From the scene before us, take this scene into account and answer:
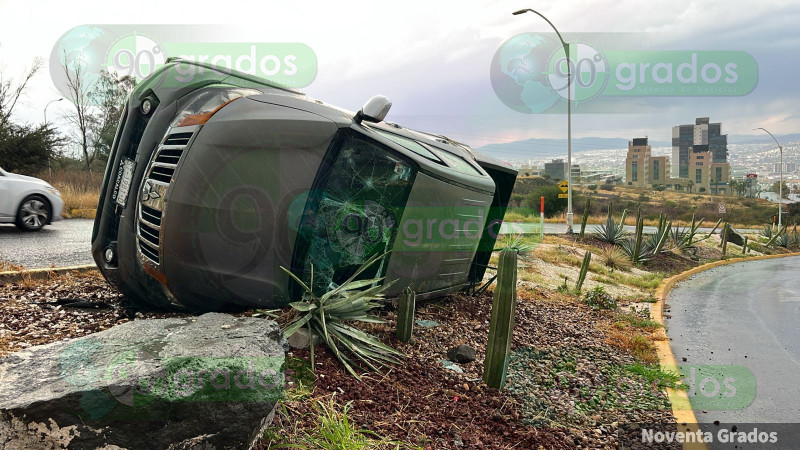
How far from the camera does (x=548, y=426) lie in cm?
398

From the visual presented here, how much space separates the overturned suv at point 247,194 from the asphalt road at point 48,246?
3254mm

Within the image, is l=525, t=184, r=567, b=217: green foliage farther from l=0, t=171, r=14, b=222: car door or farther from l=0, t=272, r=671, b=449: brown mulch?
l=0, t=272, r=671, b=449: brown mulch

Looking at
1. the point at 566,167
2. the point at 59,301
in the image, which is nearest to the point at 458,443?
the point at 59,301

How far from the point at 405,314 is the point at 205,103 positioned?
2309mm

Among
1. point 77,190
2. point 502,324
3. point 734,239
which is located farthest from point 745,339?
point 734,239

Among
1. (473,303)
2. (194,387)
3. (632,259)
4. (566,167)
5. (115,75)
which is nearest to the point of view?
(194,387)

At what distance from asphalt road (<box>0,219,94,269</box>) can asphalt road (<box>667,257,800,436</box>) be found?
7.52 metres

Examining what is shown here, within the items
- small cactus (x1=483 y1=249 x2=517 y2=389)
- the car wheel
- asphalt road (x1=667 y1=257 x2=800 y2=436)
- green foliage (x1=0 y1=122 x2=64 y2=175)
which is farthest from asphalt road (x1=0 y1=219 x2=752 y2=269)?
green foliage (x1=0 y1=122 x2=64 y2=175)

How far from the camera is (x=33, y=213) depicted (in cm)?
1077

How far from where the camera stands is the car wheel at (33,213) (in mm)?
10648

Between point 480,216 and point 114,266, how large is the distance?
11.4ft

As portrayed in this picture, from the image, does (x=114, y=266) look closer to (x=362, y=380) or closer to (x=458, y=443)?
(x=362, y=380)

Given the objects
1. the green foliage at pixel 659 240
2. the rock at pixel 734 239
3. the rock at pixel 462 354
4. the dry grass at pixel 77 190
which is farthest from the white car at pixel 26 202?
the rock at pixel 734 239

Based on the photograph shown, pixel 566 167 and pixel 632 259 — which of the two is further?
pixel 566 167
